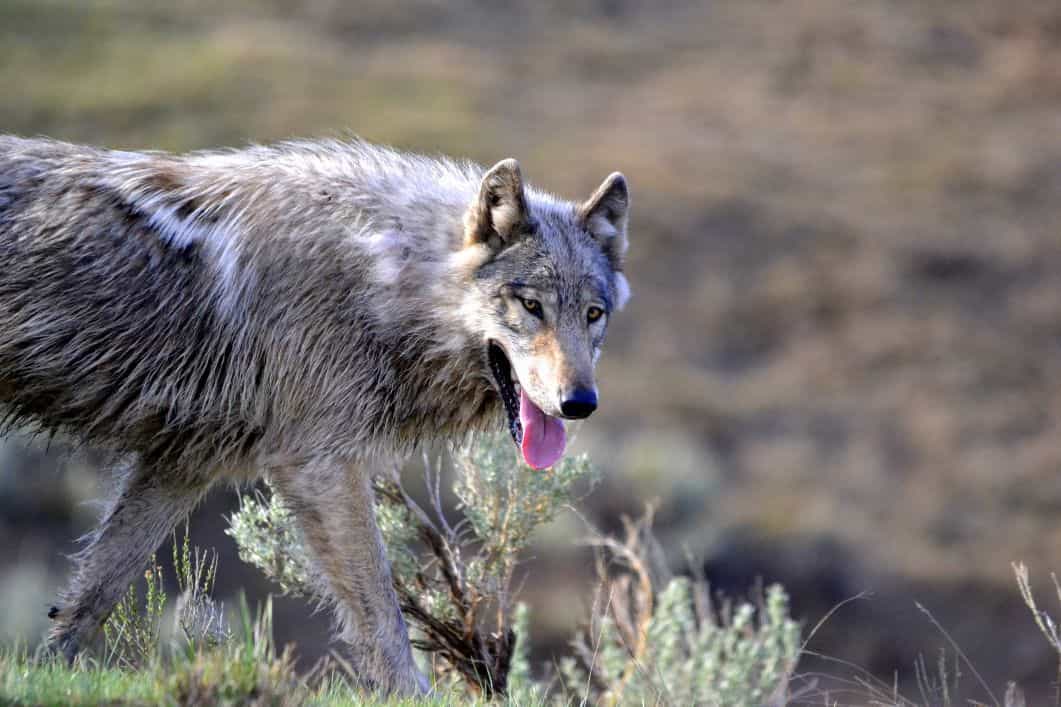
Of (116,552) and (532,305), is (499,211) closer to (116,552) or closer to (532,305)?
(532,305)

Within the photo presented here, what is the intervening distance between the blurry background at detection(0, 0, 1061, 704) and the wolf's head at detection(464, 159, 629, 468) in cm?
834

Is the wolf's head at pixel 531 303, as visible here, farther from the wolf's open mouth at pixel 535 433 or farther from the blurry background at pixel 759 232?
the blurry background at pixel 759 232

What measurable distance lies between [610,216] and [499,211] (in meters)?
0.67

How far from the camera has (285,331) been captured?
568cm

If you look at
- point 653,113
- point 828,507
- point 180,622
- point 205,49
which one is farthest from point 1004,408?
point 180,622

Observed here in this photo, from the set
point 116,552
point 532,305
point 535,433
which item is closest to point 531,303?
point 532,305

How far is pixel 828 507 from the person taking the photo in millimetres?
21438

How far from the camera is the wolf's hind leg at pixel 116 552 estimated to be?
5906 millimetres

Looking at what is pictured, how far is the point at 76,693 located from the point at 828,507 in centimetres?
1842

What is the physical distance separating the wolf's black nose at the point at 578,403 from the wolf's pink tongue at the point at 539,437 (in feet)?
0.91

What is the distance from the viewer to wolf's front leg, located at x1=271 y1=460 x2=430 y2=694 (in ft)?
17.9

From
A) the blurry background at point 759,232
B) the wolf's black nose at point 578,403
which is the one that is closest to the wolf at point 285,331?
the wolf's black nose at point 578,403

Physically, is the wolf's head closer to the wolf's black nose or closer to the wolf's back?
the wolf's black nose

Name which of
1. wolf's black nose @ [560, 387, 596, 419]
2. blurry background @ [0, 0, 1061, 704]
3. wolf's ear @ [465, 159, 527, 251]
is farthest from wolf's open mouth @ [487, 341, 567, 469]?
blurry background @ [0, 0, 1061, 704]
